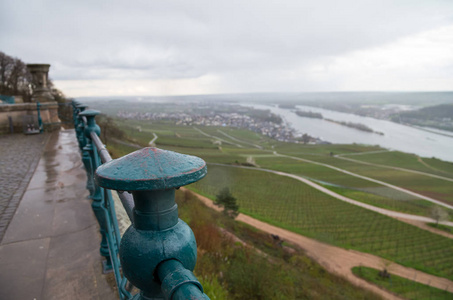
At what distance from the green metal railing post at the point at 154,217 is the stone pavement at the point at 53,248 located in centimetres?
176

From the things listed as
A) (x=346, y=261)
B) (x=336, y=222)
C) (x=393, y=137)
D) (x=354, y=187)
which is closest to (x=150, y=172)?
(x=346, y=261)

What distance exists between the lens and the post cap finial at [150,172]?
0.68 metres

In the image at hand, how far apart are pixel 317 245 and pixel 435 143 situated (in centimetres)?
9647

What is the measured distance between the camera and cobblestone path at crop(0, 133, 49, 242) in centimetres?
388

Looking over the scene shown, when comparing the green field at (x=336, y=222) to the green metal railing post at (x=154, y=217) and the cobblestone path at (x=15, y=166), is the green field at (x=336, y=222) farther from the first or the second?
the green metal railing post at (x=154, y=217)

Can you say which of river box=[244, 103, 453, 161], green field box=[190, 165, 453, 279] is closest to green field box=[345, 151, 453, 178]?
river box=[244, 103, 453, 161]

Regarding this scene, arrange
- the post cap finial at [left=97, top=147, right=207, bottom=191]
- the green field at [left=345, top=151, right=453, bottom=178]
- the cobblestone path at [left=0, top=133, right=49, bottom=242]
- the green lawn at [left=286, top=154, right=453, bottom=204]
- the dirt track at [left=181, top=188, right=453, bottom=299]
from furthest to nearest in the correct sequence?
the green field at [left=345, top=151, right=453, bottom=178] → the green lawn at [left=286, top=154, right=453, bottom=204] → the dirt track at [left=181, top=188, right=453, bottom=299] → the cobblestone path at [left=0, top=133, right=49, bottom=242] → the post cap finial at [left=97, top=147, right=207, bottom=191]

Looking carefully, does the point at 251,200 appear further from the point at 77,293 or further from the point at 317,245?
the point at 77,293

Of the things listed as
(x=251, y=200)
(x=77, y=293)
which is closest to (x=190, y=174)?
(x=77, y=293)

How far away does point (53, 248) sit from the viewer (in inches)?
113

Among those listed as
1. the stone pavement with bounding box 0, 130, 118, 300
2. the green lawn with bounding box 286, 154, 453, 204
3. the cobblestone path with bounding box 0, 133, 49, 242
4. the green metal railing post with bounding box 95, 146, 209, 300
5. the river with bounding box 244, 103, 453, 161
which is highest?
the green metal railing post with bounding box 95, 146, 209, 300

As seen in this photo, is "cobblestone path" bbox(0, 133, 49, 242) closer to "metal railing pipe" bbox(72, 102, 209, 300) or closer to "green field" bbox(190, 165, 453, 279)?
"metal railing pipe" bbox(72, 102, 209, 300)

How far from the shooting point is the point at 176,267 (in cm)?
72

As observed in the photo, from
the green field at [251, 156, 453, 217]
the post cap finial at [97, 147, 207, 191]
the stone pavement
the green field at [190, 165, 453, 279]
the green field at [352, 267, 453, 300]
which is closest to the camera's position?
the post cap finial at [97, 147, 207, 191]
